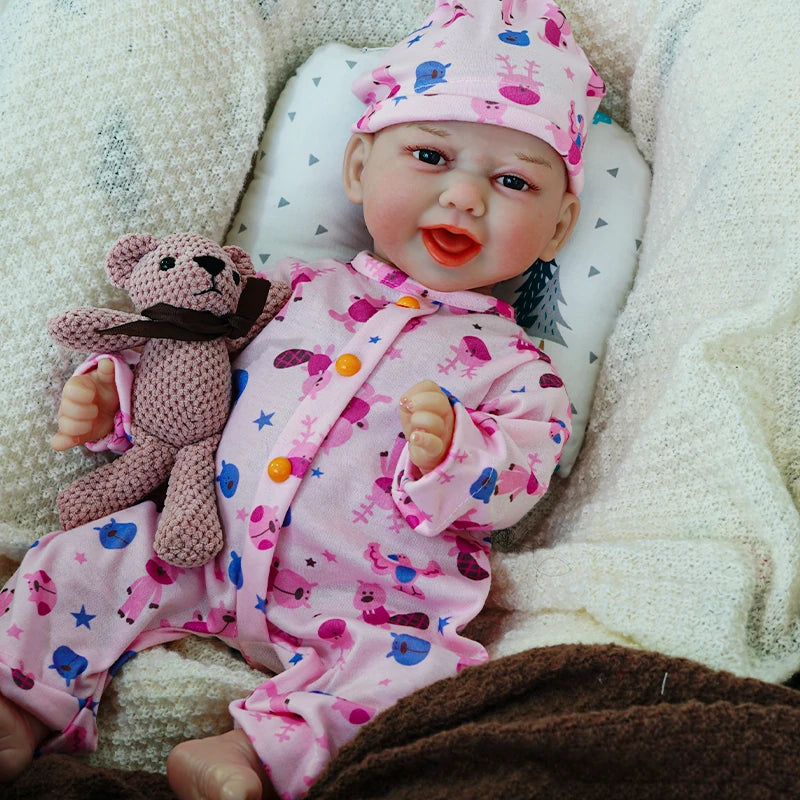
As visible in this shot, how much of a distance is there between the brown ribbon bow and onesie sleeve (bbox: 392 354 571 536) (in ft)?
0.93

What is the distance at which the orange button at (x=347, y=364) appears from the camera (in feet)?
3.76

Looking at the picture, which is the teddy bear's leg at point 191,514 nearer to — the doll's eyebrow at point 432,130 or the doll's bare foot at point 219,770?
the doll's bare foot at point 219,770

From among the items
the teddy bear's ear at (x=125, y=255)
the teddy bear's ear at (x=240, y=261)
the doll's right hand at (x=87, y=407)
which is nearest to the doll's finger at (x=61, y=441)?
the doll's right hand at (x=87, y=407)

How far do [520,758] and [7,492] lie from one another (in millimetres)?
715

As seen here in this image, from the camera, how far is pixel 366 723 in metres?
0.91

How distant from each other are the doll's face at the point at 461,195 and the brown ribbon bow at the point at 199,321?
7.4 inches

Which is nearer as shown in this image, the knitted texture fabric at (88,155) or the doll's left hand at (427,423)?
the doll's left hand at (427,423)

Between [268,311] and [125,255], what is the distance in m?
0.20

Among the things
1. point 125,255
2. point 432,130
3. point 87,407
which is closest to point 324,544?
point 87,407

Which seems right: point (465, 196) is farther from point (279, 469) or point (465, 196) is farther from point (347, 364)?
point (279, 469)

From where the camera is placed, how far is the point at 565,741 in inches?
32.8

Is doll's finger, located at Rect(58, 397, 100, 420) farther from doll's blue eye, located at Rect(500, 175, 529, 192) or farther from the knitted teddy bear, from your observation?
doll's blue eye, located at Rect(500, 175, 529, 192)

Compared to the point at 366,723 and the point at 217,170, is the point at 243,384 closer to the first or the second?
the point at 217,170

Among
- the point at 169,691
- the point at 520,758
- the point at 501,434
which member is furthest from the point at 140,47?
the point at 520,758
